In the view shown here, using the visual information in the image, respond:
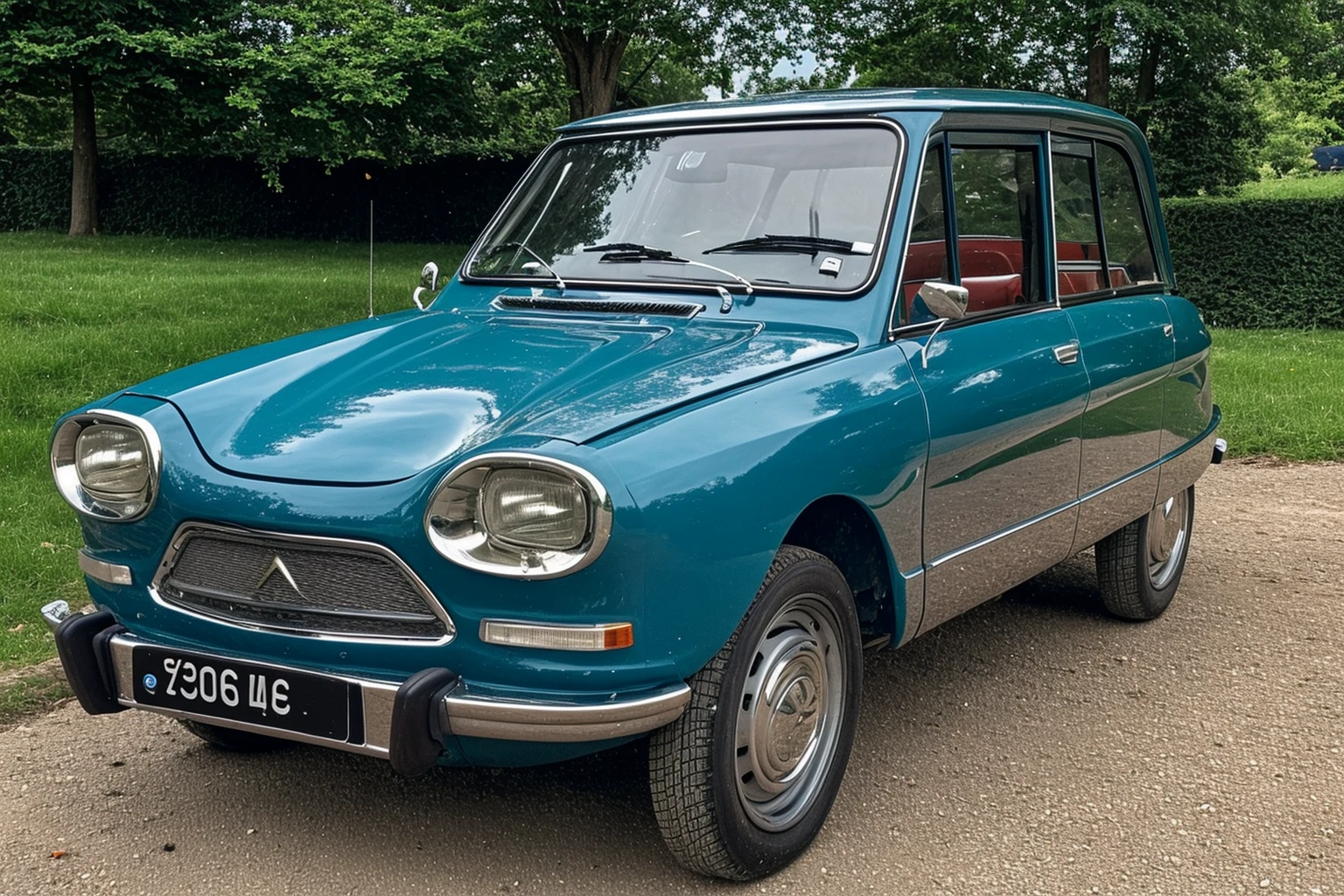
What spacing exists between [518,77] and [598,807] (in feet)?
73.7

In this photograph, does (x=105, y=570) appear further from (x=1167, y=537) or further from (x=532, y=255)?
(x=1167, y=537)

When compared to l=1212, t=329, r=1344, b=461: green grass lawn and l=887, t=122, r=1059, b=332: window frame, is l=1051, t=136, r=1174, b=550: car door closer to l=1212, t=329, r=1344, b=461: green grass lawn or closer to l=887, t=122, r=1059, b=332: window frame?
l=887, t=122, r=1059, b=332: window frame

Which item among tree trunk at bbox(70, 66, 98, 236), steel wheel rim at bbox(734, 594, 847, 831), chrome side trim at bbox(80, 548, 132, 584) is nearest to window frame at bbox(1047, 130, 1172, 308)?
steel wheel rim at bbox(734, 594, 847, 831)

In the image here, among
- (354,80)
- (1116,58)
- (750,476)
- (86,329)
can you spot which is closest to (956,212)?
(750,476)

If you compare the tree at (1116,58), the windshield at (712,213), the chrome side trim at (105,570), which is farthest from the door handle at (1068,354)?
the tree at (1116,58)

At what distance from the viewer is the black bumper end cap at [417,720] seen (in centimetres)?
277

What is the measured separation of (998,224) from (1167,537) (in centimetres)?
188

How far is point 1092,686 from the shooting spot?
15.4ft

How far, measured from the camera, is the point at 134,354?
9961mm

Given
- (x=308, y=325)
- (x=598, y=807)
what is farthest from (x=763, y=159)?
(x=308, y=325)

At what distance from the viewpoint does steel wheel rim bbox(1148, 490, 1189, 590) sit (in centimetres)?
543

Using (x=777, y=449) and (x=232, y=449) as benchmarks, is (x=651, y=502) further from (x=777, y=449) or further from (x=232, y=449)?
(x=232, y=449)

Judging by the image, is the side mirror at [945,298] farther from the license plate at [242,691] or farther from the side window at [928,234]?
the license plate at [242,691]

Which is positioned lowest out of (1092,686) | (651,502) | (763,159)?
(1092,686)
